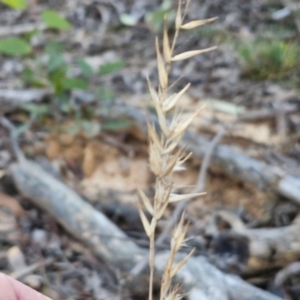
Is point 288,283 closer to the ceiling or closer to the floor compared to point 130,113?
closer to the floor

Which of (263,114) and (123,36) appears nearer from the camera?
(263,114)

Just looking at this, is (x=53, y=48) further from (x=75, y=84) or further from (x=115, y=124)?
(x=115, y=124)

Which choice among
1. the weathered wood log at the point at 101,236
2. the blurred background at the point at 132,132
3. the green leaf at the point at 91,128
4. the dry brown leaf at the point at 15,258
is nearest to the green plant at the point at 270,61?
the blurred background at the point at 132,132

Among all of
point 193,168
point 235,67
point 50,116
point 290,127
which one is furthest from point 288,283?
point 235,67

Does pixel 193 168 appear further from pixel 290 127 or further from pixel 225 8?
pixel 225 8

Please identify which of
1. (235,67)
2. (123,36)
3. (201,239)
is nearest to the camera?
(201,239)

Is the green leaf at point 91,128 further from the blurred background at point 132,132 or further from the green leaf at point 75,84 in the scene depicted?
the green leaf at point 75,84

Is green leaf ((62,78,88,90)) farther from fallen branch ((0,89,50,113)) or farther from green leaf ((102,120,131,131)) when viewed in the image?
fallen branch ((0,89,50,113))
